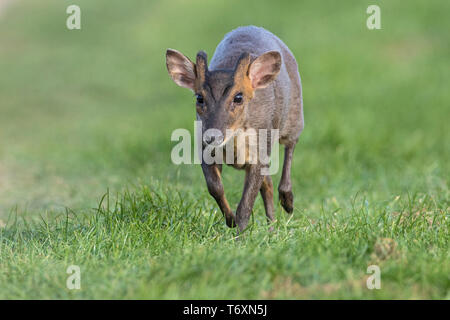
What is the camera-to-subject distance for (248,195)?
217 inches

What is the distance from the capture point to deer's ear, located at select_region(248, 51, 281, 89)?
527 centimetres

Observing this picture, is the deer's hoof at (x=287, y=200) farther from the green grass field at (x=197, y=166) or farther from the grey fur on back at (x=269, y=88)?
the grey fur on back at (x=269, y=88)

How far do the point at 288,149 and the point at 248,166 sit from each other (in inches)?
37.4

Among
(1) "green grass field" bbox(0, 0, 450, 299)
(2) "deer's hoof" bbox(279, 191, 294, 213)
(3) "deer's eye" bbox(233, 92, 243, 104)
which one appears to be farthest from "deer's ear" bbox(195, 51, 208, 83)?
(2) "deer's hoof" bbox(279, 191, 294, 213)

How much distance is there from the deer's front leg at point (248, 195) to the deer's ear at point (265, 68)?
66 centimetres

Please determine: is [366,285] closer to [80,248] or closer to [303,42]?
[80,248]

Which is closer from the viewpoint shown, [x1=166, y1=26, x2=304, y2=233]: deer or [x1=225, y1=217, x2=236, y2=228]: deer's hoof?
[x1=166, y1=26, x2=304, y2=233]: deer

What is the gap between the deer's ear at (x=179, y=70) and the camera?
17.5 ft

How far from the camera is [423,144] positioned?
10.4m

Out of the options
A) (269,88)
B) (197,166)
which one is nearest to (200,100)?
(269,88)

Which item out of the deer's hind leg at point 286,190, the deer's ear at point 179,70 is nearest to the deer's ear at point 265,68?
the deer's ear at point 179,70

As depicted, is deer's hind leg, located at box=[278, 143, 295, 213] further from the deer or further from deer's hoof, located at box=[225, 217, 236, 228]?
deer's hoof, located at box=[225, 217, 236, 228]
